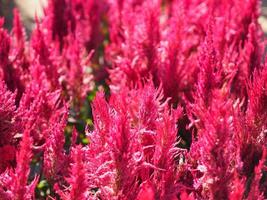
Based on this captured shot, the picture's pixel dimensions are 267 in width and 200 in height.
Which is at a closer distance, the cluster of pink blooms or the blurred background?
the cluster of pink blooms

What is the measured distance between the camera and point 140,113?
158 cm

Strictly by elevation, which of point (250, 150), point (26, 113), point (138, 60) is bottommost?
point (250, 150)

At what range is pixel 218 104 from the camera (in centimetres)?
136

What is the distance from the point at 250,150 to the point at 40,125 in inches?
27.1

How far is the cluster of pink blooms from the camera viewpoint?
1.38 m

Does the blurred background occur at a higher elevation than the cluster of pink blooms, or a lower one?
higher

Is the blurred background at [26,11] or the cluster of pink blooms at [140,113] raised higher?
the blurred background at [26,11]

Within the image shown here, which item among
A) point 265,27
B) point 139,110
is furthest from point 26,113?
point 265,27

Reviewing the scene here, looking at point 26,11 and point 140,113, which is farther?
point 26,11

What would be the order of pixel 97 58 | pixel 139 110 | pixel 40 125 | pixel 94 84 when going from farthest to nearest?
1. pixel 97 58
2. pixel 94 84
3. pixel 40 125
4. pixel 139 110

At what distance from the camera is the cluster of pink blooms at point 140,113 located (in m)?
1.38

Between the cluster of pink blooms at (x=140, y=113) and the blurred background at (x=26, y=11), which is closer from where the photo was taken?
the cluster of pink blooms at (x=140, y=113)

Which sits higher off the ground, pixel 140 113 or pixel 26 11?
pixel 26 11

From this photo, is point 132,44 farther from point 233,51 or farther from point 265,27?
point 265,27
